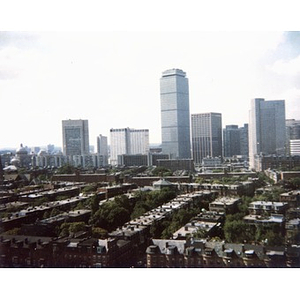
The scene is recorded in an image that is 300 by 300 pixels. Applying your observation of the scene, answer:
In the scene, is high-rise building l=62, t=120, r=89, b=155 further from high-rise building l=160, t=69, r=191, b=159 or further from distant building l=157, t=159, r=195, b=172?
high-rise building l=160, t=69, r=191, b=159

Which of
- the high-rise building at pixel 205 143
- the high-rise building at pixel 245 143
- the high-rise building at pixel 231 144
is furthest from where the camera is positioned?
the high-rise building at pixel 205 143

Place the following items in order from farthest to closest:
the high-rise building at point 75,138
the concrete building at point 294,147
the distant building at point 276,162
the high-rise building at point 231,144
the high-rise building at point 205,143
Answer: the high-rise building at point 205,143 < the high-rise building at point 231,144 < the concrete building at point 294,147 < the distant building at point 276,162 < the high-rise building at point 75,138

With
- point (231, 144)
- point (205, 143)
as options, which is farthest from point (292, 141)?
point (205, 143)

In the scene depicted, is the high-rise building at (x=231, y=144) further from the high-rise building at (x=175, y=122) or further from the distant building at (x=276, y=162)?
the high-rise building at (x=175, y=122)

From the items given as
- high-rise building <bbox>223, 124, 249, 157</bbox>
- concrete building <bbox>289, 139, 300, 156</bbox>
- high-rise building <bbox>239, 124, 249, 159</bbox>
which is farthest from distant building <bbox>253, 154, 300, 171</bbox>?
high-rise building <bbox>223, 124, 249, 157</bbox>

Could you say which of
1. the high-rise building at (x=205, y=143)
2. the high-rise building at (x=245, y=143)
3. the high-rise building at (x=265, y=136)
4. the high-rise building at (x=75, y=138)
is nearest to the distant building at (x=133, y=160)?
the high-rise building at (x=75, y=138)

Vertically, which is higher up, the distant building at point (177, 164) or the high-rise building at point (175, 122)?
the high-rise building at point (175, 122)

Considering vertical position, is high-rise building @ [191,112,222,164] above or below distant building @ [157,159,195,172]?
above

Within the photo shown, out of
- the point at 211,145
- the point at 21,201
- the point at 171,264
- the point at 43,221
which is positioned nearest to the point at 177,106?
the point at 211,145
